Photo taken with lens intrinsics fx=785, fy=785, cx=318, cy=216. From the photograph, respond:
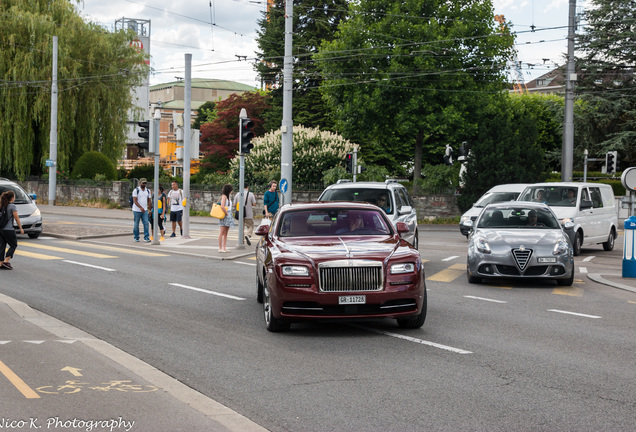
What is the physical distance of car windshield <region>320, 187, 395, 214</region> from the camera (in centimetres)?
1644

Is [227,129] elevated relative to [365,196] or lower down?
elevated

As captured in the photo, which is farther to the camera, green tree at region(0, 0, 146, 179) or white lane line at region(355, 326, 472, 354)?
green tree at region(0, 0, 146, 179)

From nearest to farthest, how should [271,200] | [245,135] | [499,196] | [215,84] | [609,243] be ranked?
1. [245,135]
2. [271,200]
3. [609,243]
4. [499,196]
5. [215,84]

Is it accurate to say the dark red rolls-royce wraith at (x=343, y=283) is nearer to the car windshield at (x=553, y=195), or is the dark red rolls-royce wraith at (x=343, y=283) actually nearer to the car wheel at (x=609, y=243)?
the car windshield at (x=553, y=195)

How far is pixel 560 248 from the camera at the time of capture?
44.9 feet

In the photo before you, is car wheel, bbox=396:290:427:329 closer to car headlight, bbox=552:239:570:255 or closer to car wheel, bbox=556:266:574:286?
car headlight, bbox=552:239:570:255

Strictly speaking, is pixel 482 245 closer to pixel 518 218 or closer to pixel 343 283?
pixel 518 218

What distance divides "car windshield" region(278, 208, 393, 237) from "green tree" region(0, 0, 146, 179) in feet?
132

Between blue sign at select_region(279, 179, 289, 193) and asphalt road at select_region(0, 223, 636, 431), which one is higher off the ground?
blue sign at select_region(279, 179, 289, 193)

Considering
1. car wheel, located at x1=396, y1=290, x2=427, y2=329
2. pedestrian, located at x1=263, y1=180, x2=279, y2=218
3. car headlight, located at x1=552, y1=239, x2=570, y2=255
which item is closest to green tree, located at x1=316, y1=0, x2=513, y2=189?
pedestrian, located at x1=263, y1=180, x2=279, y2=218

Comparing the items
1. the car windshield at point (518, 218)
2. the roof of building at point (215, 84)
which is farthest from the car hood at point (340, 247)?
the roof of building at point (215, 84)

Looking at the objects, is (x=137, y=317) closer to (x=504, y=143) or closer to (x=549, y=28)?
(x=549, y=28)

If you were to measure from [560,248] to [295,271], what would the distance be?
668 centimetres

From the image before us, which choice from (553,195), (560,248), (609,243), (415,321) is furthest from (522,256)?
(609,243)
